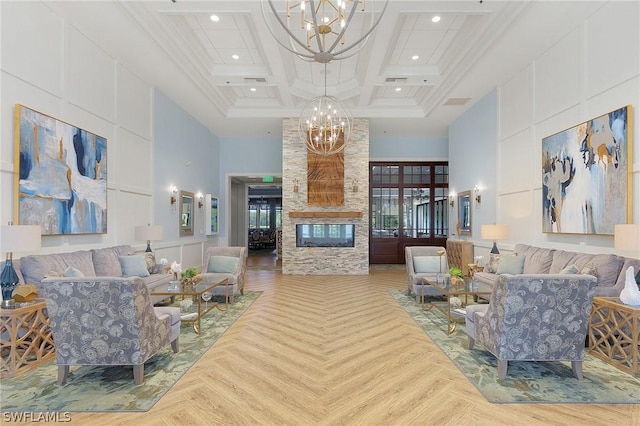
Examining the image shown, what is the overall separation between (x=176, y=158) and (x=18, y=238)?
16.0 ft

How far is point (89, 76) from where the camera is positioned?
4.71 meters

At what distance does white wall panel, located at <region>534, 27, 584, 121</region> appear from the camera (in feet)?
14.6

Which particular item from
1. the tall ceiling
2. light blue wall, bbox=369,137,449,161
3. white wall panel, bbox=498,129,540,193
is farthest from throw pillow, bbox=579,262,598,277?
light blue wall, bbox=369,137,449,161

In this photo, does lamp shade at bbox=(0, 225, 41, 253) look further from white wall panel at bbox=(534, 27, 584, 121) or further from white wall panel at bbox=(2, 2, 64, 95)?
white wall panel at bbox=(534, 27, 584, 121)

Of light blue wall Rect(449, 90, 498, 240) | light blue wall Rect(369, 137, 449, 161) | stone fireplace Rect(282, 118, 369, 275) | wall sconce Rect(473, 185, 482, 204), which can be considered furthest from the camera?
light blue wall Rect(369, 137, 449, 161)

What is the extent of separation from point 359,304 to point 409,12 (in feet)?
15.0

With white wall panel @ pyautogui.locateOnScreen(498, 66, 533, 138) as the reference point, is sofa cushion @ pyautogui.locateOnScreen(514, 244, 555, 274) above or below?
below

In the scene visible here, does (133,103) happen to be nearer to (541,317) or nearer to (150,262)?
(150,262)

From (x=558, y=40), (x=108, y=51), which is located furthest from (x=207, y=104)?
(x=558, y=40)

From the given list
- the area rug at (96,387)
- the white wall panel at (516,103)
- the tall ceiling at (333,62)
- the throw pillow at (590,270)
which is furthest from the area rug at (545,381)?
the white wall panel at (516,103)

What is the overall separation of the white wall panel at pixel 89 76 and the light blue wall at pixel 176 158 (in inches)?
54.9

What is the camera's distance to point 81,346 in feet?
8.57

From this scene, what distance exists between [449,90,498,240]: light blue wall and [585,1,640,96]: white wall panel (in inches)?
98.6

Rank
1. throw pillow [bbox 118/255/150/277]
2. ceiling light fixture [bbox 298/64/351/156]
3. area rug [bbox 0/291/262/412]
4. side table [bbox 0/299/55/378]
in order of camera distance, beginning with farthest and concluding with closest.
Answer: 1. ceiling light fixture [bbox 298/64/351/156]
2. throw pillow [bbox 118/255/150/277]
3. side table [bbox 0/299/55/378]
4. area rug [bbox 0/291/262/412]
